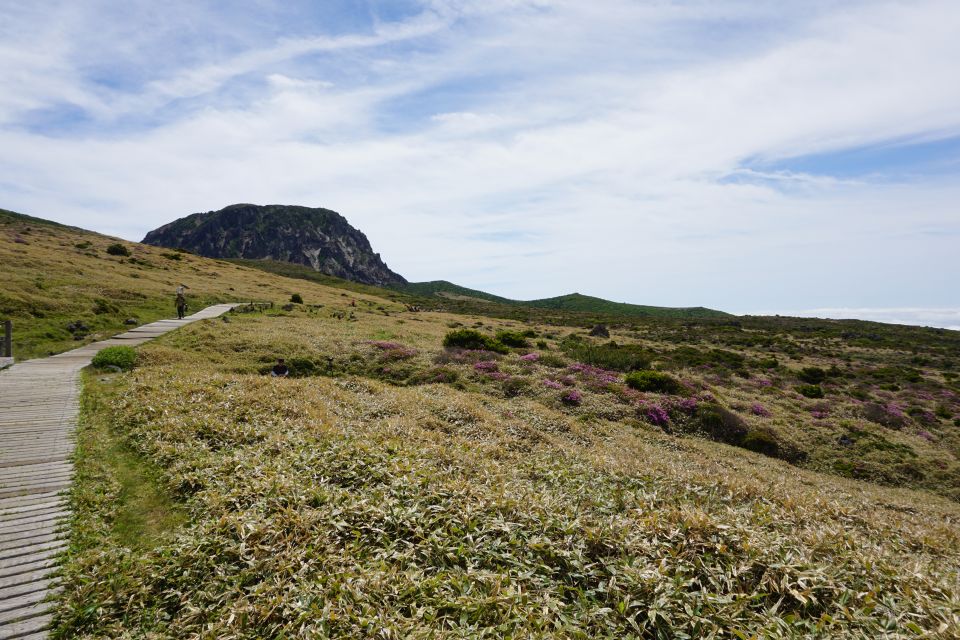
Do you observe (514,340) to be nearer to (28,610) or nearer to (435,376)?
(435,376)

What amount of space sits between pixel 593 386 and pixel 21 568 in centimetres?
2366

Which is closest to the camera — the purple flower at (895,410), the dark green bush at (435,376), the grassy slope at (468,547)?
the grassy slope at (468,547)

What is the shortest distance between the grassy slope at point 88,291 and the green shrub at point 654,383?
1265 inches

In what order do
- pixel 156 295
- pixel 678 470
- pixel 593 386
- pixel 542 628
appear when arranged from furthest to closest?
pixel 156 295 → pixel 593 386 → pixel 678 470 → pixel 542 628

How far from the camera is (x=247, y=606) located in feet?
20.1

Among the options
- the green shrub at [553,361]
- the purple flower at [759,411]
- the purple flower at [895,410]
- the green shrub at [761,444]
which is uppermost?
the green shrub at [553,361]

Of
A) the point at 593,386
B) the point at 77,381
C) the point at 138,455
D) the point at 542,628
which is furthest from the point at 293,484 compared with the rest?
the point at 593,386

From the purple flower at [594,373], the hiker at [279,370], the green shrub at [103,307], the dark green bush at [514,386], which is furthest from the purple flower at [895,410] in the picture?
the green shrub at [103,307]

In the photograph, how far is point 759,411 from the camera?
26781 mm

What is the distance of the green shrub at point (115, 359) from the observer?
19.3 m

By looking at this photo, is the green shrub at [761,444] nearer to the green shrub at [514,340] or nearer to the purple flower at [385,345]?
the green shrub at [514,340]

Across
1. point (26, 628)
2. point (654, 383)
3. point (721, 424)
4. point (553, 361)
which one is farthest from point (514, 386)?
point (26, 628)

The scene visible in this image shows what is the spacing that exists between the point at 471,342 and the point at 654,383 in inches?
522

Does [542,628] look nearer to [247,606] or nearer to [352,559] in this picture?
[352,559]
